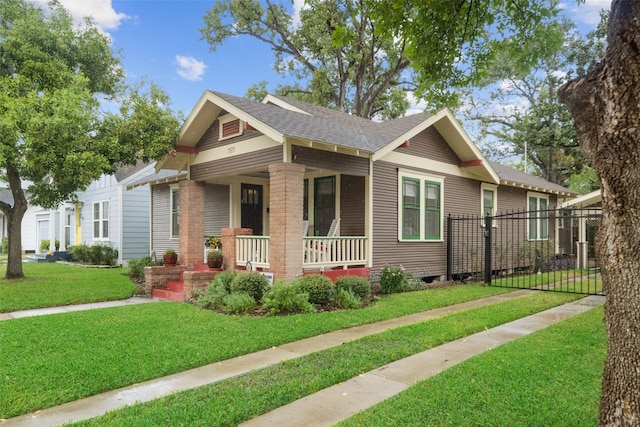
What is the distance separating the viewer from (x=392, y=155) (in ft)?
38.7

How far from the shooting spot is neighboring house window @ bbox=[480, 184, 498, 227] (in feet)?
50.2

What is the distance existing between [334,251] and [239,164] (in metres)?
3.11

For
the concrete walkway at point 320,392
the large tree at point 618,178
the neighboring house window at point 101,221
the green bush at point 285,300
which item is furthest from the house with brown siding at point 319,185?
the large tree at point 618,178

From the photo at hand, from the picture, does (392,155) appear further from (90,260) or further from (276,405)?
(90,260)

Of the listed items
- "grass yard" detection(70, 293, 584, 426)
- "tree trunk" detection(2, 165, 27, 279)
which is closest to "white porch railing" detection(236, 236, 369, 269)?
"grass yard" detection(70, 293, 584, 426)

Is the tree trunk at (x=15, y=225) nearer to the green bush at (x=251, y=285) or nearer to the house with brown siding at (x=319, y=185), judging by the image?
the house with brown siding at (x=319, y=185)

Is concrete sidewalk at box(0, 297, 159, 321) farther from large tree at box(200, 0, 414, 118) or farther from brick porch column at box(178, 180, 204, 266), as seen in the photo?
large tree at box(200, 0, 414, 118)

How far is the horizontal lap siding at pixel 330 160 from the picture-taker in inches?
373

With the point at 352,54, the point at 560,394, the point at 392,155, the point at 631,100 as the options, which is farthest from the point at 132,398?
the point at 352,54

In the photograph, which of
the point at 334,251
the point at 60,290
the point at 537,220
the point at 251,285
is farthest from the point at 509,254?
the point at 60,290

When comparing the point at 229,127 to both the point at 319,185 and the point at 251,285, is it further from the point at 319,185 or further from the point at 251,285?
the point at 251,285

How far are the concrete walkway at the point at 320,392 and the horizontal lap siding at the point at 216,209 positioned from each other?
8.25 m

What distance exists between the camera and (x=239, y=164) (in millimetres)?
10664

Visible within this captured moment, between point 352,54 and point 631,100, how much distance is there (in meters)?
24.4
